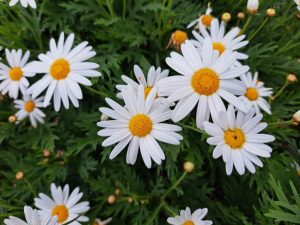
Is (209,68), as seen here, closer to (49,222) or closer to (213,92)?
(213,92)

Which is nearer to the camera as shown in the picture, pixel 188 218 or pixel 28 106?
pixel 188 218

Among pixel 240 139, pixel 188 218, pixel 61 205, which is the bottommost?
pixel 188 218

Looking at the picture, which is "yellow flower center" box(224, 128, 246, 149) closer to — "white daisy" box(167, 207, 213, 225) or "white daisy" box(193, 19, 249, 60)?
"white daisy" box(167, 207, 213, 225)

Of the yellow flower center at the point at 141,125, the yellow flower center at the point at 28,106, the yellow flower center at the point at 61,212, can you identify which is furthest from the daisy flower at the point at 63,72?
the yellow flower center at the point at 61,212

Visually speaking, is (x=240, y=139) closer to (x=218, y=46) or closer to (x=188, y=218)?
(x=188, y=218)

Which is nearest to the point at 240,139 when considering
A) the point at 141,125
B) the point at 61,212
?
the point at 141,125

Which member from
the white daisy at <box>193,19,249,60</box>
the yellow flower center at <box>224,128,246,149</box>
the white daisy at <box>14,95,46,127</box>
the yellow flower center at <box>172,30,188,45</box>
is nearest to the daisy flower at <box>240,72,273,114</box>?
the white daisy at <box>193,19,249,60</box>

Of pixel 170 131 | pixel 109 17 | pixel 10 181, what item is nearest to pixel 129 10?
pixel 109 17
